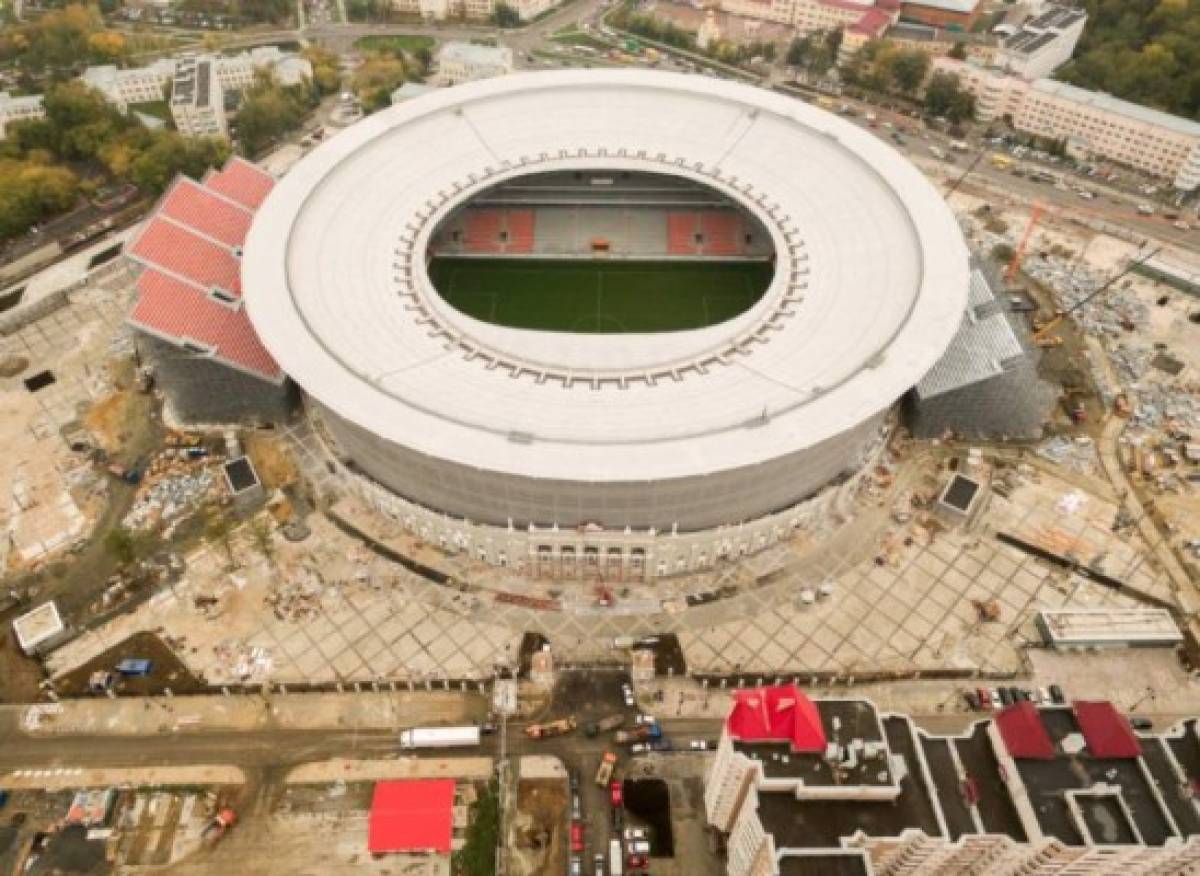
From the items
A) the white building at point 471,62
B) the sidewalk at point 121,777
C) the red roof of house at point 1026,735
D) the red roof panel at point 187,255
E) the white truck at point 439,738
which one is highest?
the white building at point 471,62

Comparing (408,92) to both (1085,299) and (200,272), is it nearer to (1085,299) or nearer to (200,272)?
(200,272)

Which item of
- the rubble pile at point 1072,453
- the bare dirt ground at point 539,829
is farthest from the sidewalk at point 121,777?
the rubble pile at point 1072,453

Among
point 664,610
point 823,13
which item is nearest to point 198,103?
point 664,610

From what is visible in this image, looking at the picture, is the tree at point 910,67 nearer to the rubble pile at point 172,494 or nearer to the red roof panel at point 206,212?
the red roof panel at point 206,212

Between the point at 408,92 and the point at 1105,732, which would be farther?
the point at 408,92

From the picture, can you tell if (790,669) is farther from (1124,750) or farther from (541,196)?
(541,196)

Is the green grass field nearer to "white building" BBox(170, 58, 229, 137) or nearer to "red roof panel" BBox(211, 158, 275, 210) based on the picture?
"red roof panel" BBox(211, 158, 275, 210)

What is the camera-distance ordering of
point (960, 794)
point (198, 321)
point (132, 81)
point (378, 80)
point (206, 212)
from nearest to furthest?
point (960, 794), point (198, 321), point (206, 212), point (132, 81), point (378, 80)
